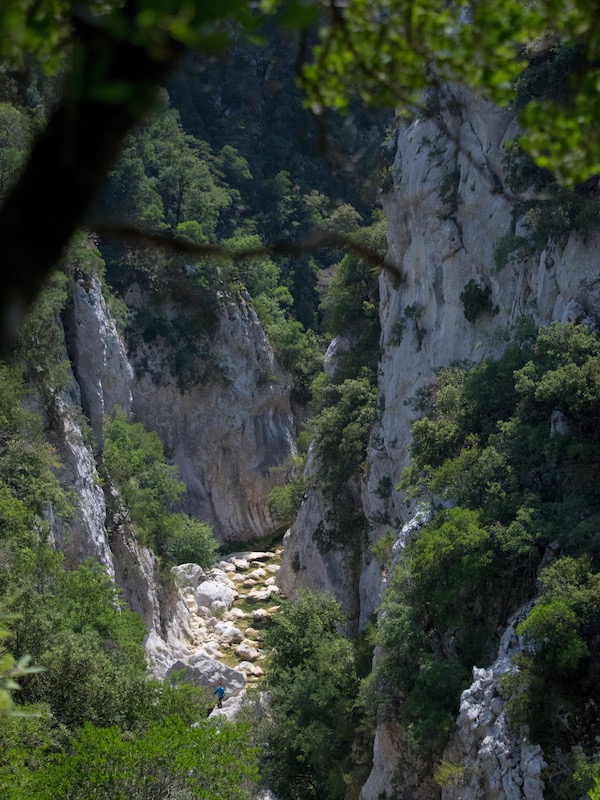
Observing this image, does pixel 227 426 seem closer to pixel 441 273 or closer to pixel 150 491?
pixel 150 491

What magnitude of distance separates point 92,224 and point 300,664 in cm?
1751

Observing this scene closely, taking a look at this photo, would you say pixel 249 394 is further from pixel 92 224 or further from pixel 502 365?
pixel 92 224

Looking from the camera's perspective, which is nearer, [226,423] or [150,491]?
[150,491]

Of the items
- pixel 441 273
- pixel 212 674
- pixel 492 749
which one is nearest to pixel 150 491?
pixel 212 674

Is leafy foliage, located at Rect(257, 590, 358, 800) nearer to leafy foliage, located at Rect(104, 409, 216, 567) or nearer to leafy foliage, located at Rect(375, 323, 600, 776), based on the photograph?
leafy foliage, located at Rect(375, 323, 600, 776)

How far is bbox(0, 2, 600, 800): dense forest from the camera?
245cm

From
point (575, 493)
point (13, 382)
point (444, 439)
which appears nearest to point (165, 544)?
point (13, 382)

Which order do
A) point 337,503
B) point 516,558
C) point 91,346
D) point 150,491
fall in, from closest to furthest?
1. point 516,558
2. point 337,503
3. point 91,346
4. point 150,491

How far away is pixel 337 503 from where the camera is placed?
84.7 ft

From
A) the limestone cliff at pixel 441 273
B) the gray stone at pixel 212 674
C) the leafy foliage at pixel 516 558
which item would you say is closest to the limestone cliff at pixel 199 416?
the gray stone at pixel 212 674

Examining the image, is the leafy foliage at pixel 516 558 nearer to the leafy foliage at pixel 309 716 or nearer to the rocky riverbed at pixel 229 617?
the leafy foliage at pixel 309 716

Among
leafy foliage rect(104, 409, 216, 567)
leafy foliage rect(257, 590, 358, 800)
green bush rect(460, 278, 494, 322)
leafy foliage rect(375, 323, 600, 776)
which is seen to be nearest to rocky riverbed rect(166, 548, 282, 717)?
leafy foliage rect(104, 409, 216, 567)

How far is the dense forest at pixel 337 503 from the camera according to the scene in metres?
2.45

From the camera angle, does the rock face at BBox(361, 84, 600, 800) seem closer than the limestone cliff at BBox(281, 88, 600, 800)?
Yes
